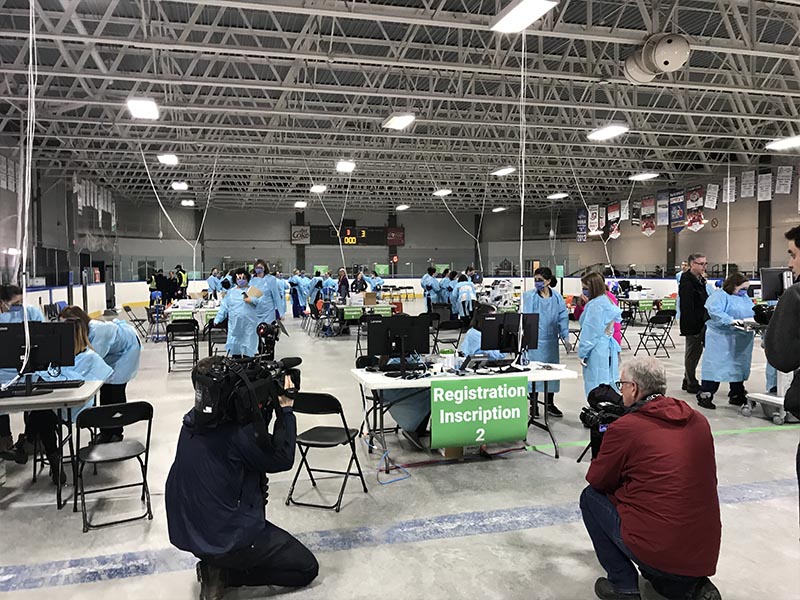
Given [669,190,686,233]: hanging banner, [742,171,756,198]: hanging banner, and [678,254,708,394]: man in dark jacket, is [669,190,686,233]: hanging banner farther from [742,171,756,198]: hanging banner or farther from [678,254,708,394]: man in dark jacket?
[678,254,708,394]: man in dark jacket

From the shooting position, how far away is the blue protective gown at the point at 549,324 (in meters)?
5.72

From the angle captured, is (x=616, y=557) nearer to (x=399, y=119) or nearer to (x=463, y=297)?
(x=399, y=119)

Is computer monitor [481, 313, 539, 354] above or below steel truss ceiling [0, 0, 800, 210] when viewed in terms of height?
below

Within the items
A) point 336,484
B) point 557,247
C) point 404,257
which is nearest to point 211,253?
point 404,257

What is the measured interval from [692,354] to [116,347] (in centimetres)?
620

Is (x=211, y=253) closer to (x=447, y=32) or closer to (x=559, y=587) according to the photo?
(x=447, y=32)

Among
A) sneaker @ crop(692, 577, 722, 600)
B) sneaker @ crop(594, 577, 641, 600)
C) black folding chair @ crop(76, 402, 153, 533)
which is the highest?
black folding chair @ crop(76, 402, 153, 533)

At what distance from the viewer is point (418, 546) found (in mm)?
3158

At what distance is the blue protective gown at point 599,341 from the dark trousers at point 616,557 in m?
2.41

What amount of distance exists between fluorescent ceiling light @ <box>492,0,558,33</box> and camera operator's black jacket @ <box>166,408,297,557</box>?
A: 4.38 meters

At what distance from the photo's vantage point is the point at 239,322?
23.9 feet

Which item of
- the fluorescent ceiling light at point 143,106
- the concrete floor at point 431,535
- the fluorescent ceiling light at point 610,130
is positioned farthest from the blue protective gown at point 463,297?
the concrete floor at point 431,535

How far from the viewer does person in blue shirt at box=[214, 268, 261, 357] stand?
727 centimetres

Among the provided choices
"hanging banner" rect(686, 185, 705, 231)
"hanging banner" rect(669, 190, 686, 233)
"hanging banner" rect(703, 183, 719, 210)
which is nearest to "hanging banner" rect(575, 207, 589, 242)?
"hanging banner" rect(669, 190, 686, 233)
